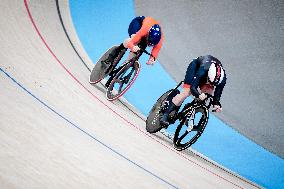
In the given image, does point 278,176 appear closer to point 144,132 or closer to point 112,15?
point 144,132

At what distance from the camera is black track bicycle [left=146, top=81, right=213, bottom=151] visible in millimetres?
3443

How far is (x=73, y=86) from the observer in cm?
356

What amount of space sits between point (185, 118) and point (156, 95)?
6.09 ft

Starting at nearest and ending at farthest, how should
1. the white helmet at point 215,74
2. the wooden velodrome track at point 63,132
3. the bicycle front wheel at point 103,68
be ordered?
1. the wooden velodrome track at point 63,132
2. the white helmet at point 215,74
3. the bicycle front wheel at point 103,68

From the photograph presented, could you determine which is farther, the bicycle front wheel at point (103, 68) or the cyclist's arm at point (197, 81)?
the bicycle front wheel at point (103, 68)

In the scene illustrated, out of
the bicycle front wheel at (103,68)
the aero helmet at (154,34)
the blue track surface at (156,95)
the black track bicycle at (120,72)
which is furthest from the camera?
the blue track surface at (156,95)

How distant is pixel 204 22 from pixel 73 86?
3.95 m

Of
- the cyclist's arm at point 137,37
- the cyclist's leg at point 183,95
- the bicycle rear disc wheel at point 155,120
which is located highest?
the cyclist's arm at point 137,37

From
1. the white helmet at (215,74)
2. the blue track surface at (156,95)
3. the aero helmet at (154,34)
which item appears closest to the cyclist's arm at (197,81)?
the white helmet at (215,74)

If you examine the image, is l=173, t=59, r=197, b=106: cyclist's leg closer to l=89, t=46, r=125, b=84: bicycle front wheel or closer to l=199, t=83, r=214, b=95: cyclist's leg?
l=199, t=83, r=214, b=95: cyclist's leg

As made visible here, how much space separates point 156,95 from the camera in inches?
209

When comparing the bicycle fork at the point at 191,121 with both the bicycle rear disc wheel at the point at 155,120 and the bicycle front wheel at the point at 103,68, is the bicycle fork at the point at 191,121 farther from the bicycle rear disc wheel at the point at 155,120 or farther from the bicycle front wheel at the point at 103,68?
the bicycle front wheel at the point at 103,68

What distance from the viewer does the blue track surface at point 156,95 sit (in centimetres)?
453

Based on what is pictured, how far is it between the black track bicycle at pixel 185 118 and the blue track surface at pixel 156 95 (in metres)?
1.07
